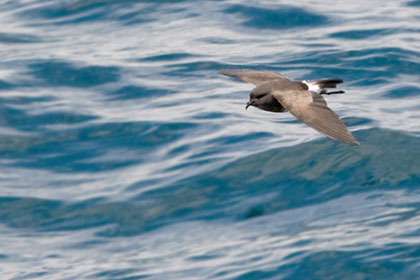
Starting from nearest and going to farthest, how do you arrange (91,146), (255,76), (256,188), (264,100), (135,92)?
(264,100), (256,188), (255,76), (91,146), (135,92)

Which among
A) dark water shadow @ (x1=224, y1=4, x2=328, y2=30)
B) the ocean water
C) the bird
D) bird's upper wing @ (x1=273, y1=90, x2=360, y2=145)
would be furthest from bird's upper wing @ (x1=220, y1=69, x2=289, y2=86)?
dark water shadow @ (x1=224, y1=4, x2=328, y2=30)

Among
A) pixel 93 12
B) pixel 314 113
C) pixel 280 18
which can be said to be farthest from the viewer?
pixel 93 12

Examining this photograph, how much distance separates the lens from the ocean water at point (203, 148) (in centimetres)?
769

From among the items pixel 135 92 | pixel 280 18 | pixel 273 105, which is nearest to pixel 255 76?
pixel 273 105

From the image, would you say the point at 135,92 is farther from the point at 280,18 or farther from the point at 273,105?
the point at 273,105

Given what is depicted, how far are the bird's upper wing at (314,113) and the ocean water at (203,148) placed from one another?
0.99 meters

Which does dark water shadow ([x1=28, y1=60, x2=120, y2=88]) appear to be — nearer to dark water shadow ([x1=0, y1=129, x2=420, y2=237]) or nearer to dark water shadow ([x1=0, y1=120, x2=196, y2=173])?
dark water shadow ([x1=0, y1=120, x2=196, y2=173])

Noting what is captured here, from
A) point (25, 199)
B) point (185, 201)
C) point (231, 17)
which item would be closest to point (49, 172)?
point (25, 199)

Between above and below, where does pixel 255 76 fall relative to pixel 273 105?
above

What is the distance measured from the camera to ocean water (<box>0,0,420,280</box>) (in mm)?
7688

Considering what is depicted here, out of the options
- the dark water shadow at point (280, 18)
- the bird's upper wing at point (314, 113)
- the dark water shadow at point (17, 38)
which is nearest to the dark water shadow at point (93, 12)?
the dark water shadow at point (17, 38)

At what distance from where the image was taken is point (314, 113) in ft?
24.5

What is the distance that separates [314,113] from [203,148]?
7.08 ft

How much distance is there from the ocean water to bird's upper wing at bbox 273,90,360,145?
3.24 feet
